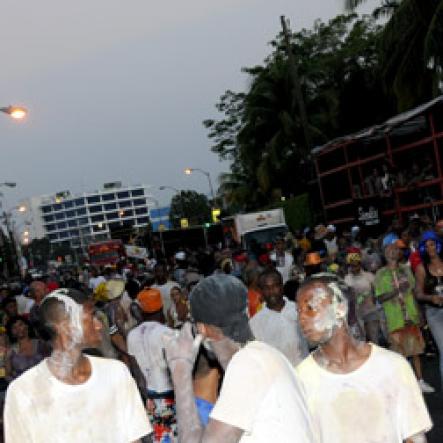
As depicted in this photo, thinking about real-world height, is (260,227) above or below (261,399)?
below

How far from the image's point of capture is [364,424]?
3406mm

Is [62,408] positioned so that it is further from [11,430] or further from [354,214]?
[354,214]

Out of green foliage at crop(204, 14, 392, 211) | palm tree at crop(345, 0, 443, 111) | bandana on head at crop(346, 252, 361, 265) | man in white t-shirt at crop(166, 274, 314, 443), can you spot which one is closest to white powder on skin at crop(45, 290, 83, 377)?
man in white t-shirt at crop(166, 274, 314, 443)

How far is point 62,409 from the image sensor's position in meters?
3.40

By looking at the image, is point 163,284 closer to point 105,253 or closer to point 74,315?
point 74,315

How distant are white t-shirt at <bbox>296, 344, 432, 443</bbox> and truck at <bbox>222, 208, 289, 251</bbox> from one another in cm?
1989

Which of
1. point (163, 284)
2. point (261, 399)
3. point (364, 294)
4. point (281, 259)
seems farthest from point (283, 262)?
point (261, 399)

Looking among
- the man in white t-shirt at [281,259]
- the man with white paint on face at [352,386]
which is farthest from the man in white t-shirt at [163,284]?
the man with white paint on face at [352,386]

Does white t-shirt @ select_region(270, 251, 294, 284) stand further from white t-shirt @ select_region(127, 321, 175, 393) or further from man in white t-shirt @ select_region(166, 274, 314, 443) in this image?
man in white t-shirt @ select_region(166, 274, 314, 443)

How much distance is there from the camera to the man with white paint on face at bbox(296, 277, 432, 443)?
338 centimetres

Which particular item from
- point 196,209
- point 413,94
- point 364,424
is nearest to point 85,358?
point 364,424

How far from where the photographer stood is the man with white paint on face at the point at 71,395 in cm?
340

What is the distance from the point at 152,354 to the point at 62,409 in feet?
9.84

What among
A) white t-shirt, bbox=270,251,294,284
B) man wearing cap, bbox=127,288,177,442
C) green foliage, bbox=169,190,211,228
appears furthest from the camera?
green foliage, bbox=169,190,211,228
